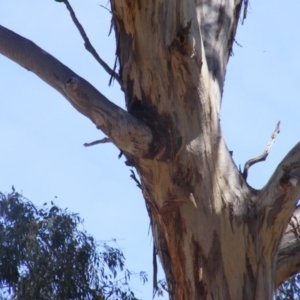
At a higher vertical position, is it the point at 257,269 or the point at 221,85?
the point at 221,85

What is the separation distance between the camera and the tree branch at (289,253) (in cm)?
267

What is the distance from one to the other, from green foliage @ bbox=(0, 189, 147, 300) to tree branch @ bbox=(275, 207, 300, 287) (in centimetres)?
443

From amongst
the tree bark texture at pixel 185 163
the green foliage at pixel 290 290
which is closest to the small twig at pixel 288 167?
the tree bark texture at pixel 185 163

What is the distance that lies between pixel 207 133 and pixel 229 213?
316 millimetres

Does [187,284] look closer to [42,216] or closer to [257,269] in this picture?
[257,269]

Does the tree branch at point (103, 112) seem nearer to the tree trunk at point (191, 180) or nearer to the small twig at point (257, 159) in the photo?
the tree trunk at point (191, 180)

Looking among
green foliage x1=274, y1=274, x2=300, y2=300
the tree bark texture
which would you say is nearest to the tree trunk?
the tree bark texture

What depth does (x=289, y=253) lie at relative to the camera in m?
2.68

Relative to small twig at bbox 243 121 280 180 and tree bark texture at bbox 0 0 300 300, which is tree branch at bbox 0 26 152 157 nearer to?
tree bark texture at bbox 0 0 300 300

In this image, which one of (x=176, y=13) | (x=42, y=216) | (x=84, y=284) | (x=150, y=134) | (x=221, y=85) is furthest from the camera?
(x=42, y=216)

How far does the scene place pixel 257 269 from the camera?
2.50m

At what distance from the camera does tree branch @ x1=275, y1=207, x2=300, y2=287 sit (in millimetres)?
2672

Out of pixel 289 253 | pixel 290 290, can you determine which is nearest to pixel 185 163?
pixel 289 253

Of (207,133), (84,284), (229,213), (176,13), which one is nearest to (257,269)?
(229,213)
